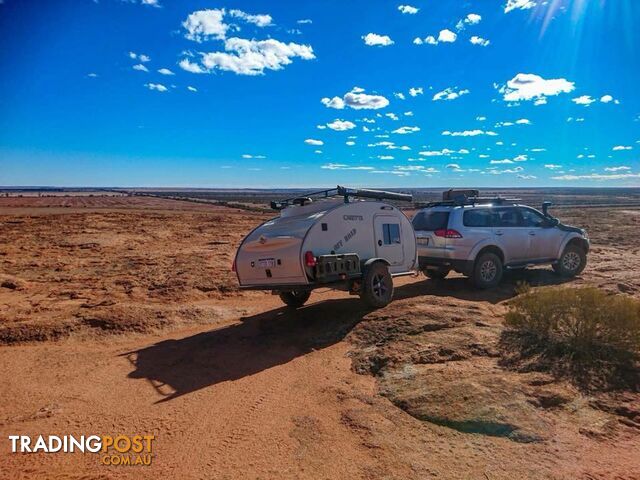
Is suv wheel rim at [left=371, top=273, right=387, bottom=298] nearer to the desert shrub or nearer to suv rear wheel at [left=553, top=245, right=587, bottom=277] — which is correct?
the desert shrub

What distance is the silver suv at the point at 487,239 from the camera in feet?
34.0

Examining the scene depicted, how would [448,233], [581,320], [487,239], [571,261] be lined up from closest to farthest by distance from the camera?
[581,320] < [448,233] < [487,239] < [571,261]

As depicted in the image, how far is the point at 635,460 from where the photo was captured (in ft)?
12.4

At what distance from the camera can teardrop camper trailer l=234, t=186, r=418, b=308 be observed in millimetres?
7758

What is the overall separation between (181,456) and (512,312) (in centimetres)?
503

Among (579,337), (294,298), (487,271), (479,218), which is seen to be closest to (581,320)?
(579,337)

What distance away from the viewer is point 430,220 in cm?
1095

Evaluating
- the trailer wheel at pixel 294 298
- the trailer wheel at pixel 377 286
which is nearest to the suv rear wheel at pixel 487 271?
the trailer wheel at pixel 377 286

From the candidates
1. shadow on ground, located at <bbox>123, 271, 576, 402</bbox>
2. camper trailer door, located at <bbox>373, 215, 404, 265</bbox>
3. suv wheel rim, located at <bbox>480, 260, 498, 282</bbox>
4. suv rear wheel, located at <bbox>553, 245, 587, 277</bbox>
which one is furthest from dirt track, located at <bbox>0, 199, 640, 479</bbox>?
suv rear wheel, located at <bbox>553, 245, 587, 277</bbox>

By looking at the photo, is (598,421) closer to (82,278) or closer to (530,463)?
(530,463)

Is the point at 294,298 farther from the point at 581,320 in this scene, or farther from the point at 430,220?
the point at 581,320

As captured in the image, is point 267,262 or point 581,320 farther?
point 267,262

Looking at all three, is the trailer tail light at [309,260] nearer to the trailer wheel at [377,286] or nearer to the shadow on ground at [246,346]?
the shadow on ground at [246,346]

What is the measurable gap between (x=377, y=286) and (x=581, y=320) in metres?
3.65
